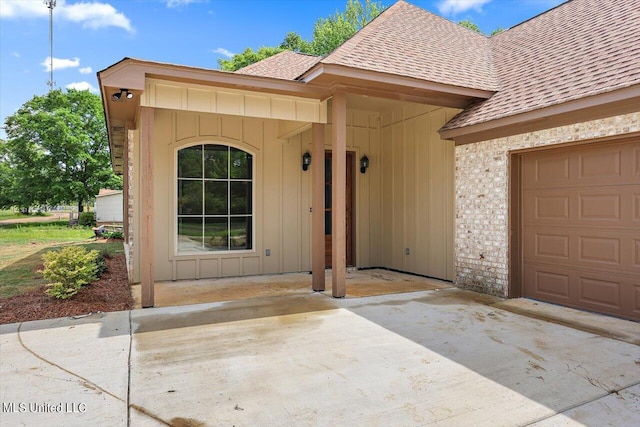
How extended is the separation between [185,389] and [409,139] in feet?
21.4

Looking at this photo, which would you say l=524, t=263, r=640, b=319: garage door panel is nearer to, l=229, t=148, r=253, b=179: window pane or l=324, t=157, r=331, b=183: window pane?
l=324, t=157, r=331, b=183: window pane

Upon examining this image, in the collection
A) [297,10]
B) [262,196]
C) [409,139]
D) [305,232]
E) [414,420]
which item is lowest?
[414,420]

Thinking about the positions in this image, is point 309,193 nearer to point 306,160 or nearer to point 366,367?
point 306,160

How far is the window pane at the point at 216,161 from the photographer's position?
7586 mm

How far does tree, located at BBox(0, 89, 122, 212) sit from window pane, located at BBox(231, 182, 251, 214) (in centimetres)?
2423

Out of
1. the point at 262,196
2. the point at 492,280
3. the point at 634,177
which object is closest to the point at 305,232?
the point at 262,196

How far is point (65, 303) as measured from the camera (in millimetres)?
5281

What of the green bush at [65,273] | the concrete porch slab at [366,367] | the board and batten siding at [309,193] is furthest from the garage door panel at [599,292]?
the green bush at [65,273]

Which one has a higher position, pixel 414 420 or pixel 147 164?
pixel 147 164

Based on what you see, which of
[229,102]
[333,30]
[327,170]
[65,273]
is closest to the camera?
[65,273]

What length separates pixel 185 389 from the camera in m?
2.94

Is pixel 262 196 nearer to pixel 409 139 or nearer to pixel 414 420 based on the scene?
pixel 409 139

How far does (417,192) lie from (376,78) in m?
2.99

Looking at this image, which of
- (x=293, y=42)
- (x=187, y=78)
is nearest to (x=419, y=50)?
(x=187, y=78)
